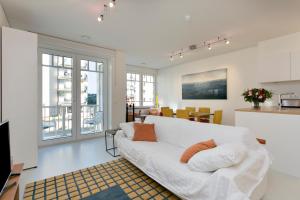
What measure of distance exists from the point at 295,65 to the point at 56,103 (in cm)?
588

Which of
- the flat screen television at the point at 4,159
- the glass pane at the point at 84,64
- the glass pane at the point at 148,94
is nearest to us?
the flat screen television at the point at 4,159

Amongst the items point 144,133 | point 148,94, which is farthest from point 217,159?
point 148,94

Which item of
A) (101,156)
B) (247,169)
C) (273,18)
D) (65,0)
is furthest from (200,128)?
(65,0)

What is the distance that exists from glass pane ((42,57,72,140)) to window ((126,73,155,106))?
113 inches

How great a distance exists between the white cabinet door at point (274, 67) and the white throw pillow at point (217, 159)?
10.8 feet

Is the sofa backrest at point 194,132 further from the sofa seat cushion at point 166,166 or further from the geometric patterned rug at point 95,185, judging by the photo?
the geometric patterned rug at point 95,185

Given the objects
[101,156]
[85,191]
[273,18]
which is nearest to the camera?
[85,191]

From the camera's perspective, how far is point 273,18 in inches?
118

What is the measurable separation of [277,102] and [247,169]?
3.74 m

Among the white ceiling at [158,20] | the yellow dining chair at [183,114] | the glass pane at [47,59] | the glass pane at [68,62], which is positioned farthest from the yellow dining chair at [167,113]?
the glass pane at [47,59]

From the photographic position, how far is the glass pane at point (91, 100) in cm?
461

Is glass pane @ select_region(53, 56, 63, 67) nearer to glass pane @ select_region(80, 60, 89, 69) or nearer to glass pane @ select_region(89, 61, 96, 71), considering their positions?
glass pane @ select_region(80, 60, 89, 69)

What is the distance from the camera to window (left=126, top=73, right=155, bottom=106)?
7152mm

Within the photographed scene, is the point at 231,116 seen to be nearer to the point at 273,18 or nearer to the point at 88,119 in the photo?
the point at 273,18
